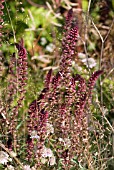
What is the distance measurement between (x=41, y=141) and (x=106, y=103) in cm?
167

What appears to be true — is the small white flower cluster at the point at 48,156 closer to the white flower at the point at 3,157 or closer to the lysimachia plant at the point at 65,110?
the lysimachia plant at the point at 65,110

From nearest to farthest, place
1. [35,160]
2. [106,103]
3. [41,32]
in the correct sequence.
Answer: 1. [35,160]
2. [106,103]
3. [41,32]

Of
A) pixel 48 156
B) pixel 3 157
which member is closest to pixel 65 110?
pixel 48 156

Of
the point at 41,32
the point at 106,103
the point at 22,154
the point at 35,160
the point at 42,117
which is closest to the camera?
the point at 42,117

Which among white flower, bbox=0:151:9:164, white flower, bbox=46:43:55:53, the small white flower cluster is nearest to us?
white flower, bbox=0:151:9:164

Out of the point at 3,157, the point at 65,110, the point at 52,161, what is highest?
the point at 65,110

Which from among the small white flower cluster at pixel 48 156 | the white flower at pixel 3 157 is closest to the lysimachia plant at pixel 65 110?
the small white flower cluster at pixel 48 156

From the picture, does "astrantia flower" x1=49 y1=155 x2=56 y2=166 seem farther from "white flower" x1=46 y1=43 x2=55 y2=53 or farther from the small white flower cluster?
"white flower" x1=46 y1=43 x2=55 y2=53

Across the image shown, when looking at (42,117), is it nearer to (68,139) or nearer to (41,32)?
(68,139)

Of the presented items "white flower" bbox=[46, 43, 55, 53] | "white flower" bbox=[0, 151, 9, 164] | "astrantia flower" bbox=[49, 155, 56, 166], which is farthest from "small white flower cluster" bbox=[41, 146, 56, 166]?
"white flower" bbox=[46, 43, 55, 53]

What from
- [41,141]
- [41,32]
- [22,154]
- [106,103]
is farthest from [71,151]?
[41,32]

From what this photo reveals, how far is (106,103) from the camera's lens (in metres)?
3.87

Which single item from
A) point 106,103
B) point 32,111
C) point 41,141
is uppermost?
point 32,111

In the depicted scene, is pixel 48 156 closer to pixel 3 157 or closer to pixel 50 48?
pixel 3 157
